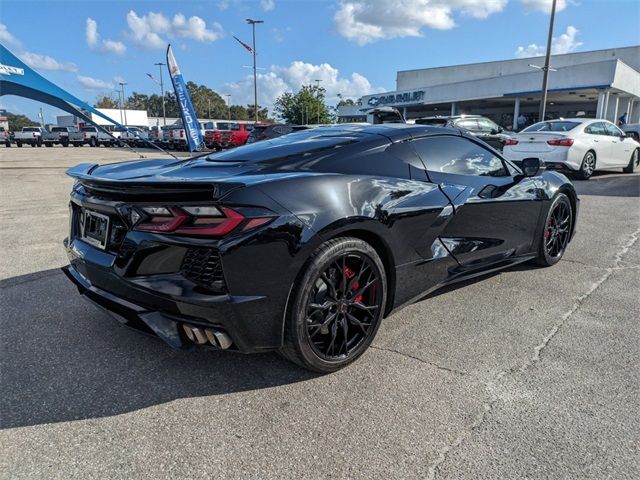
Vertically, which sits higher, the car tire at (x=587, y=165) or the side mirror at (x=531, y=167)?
the side mirror at (x=531, y=167)

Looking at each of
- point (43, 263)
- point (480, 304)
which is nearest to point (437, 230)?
point (480, 304)

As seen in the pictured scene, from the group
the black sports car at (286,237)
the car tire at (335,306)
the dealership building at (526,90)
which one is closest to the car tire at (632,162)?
the black sports car at (286,237)

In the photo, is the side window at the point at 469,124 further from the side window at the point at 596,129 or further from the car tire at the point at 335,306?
the car tire at the point at 335,306

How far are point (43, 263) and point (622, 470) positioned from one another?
16.6ft

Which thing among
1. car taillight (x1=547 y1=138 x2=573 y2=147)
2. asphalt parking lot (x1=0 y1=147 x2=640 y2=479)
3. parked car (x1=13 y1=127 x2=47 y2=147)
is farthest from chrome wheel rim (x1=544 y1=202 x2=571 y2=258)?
parked car (x1=13 y1=127 x2=47 y2=147)

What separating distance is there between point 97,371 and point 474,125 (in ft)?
47.0

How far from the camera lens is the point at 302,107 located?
6072 centimetres

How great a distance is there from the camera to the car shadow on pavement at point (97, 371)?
237 cm

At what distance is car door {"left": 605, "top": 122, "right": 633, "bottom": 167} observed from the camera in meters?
11.5

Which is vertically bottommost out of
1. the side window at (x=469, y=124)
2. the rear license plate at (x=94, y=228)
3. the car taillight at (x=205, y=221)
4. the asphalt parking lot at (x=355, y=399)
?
the asphalt parking lot at (x=355, y=399)

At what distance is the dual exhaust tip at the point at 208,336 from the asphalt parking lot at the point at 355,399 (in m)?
0.34

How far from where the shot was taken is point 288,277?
7.71 ft

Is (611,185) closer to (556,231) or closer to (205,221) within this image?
(556,231)

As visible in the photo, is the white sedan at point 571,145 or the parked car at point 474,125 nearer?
the white sedan at point 571,145
